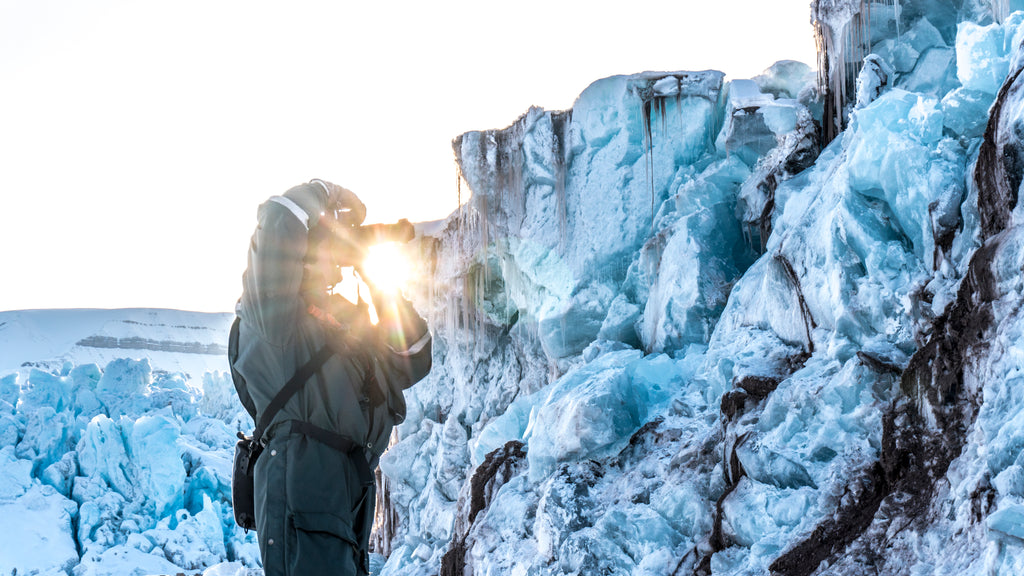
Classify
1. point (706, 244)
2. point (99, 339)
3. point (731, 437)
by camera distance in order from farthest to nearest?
point (99, 339) < point (706, 244) < point (731, 437)

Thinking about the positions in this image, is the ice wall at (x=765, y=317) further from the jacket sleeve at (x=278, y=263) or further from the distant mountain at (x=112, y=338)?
the distant mountain at (x=112, y=338)

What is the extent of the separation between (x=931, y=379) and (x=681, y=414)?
3220mm

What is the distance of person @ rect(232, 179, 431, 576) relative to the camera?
108 inches

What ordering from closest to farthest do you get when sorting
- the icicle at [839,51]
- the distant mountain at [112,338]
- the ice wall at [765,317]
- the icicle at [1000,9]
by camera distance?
1. the ice wall at [765,317]
2. the icicle at [1000,9]
3. the icicle at [839,51]
4. the distant mountain at [112,338]

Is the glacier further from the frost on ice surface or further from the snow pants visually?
the frost on ice surface

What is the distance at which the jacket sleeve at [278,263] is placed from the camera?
270cm

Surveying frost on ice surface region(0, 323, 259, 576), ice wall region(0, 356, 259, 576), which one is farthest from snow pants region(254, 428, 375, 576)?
ice wall region(0, 356, 259, 576)

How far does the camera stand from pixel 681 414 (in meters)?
8.48

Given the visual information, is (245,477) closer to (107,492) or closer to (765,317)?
(765,317)

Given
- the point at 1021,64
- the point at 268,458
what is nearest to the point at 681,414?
the point at 1021,64

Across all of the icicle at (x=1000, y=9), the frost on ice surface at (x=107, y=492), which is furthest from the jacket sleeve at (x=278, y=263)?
the frost on ice surface at (x=107, y=492)

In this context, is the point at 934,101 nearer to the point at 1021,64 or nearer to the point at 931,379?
the point at 1021,64

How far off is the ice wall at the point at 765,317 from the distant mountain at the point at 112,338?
39604 mm

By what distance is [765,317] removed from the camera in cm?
838
